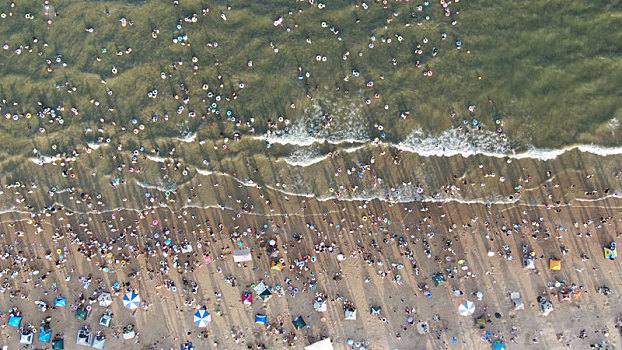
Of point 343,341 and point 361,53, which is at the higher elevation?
point 361,53

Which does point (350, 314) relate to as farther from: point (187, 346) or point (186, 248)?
point (186, 248)

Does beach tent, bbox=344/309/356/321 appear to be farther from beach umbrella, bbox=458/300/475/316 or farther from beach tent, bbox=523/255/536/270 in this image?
beach tent, bbox=523/255/536/270

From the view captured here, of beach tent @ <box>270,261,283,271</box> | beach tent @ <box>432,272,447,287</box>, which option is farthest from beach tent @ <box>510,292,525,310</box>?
beach tent @ <box>270,261,283,271</box>

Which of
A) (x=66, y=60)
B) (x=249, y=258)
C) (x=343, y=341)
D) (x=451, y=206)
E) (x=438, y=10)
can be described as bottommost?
(x=343, y=341)

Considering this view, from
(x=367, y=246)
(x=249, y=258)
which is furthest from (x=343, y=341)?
(x=249, y=258)

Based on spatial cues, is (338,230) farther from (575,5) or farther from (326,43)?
(575,5)
